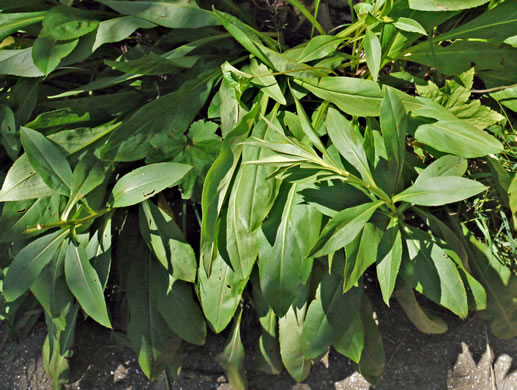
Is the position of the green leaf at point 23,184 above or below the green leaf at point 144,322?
above

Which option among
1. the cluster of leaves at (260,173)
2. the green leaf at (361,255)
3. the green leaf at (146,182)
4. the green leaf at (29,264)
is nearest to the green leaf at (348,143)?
the cluster of leaves at (260,173)

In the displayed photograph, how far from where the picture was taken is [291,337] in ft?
4.25

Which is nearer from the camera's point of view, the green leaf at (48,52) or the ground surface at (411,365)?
the green leaf at (48,52)

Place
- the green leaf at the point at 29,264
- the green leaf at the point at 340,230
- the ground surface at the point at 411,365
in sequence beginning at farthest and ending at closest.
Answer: the ground surface at the point at 411,365 < the green leaf at the point at 29,264 < the green leaf at the point at 340,230

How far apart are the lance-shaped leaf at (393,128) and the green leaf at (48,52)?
0.78 metres

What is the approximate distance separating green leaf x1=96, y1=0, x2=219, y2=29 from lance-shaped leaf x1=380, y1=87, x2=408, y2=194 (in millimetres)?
477

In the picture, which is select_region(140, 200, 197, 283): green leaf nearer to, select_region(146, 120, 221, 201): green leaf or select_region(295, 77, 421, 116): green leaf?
select_region(146, 120, 221, 201): green leaf

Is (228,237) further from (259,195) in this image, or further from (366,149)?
(366,149)

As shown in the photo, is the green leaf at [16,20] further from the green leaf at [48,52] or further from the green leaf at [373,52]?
the green leaf at [373,52]

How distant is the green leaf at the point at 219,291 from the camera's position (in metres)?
1.21

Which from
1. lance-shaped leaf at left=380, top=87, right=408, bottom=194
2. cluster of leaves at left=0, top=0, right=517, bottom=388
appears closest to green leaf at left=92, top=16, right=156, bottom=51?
cluster of leaves at left=0, top=0, right=517, bottom=388

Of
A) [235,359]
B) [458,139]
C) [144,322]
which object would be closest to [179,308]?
[144,322]

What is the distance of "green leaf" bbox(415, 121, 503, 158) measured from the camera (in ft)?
3.58

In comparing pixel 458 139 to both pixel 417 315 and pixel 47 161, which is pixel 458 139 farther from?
pixel 47 161
